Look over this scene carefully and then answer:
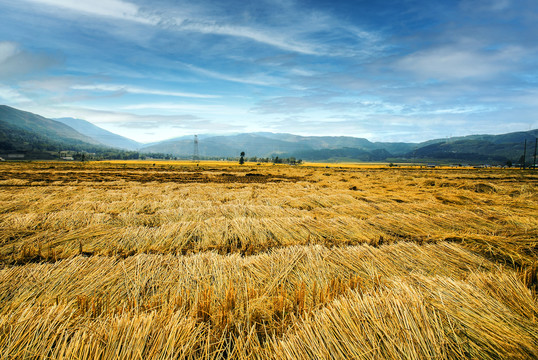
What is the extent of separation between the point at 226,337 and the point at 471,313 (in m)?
2.10

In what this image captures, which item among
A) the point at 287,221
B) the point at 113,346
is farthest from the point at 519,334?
the point at 287,221

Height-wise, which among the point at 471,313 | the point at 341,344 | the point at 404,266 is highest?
the point at 471,313

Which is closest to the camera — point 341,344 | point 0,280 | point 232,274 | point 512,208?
point 341,344

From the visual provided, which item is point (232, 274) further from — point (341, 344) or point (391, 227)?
point (391, 227)

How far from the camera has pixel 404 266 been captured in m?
3.44

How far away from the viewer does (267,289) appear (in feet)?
8.91

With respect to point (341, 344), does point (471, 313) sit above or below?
above

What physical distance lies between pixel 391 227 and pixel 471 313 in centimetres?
358

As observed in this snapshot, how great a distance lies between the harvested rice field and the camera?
5.33 feet

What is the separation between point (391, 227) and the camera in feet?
17.2

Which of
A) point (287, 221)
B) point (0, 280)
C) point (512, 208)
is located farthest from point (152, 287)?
point (512, 208)

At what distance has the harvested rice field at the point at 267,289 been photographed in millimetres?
1624

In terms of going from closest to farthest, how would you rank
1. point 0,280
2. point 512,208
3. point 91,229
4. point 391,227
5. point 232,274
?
point 0,280, point 232,274, point 91,229, point 391,227, point 512,208

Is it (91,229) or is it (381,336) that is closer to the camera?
(381,336)
